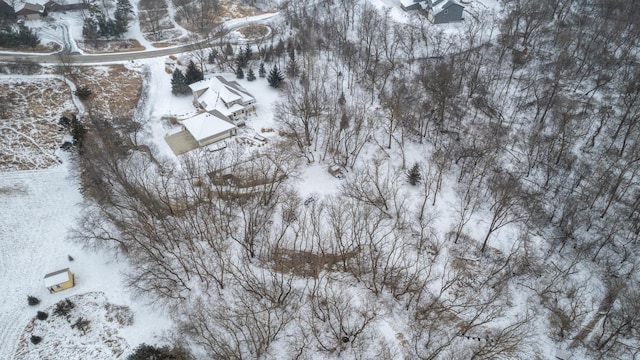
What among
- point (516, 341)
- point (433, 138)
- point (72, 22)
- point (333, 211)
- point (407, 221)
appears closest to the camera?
point (516, 341)

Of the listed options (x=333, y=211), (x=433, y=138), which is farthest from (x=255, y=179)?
(x=433, y=138)

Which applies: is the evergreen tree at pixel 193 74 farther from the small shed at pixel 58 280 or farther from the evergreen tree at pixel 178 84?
the small shed at pixel 58 280

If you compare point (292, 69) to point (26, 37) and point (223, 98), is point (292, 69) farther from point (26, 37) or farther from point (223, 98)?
point (26, 37)

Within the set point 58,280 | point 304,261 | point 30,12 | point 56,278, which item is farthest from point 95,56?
point 304,261

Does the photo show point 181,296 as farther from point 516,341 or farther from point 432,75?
point 432,75

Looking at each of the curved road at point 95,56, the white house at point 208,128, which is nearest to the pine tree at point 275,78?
the white house at point 208,128

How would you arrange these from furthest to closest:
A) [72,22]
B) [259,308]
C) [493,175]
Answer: [72,22] < [493,175] < [259,308]

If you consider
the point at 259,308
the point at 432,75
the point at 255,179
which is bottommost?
the point at 259,308
